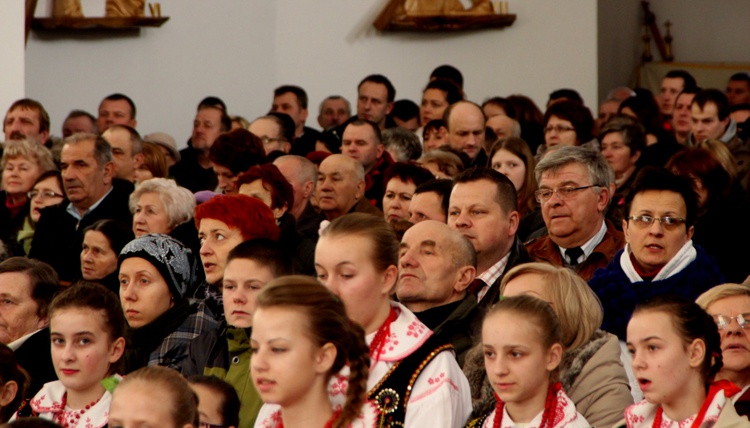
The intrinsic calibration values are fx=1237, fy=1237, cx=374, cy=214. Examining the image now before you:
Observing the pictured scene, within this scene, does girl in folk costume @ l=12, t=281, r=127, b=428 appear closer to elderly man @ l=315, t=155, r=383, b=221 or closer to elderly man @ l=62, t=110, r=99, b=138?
elderly man @ l=315, t=155, r=383, b=221

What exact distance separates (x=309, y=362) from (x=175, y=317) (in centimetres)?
170

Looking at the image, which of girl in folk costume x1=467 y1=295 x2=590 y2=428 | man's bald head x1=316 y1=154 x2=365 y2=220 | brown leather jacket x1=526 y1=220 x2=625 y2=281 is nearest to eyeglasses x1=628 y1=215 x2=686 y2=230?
brown leather jacket x1=526 y1=220 x2=625 y2=281

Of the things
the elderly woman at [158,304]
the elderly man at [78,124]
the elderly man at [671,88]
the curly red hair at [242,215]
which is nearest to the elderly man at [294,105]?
the elderly man at [78,124]

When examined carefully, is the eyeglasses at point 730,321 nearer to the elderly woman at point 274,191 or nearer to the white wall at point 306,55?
the elderly woman at point 274,191

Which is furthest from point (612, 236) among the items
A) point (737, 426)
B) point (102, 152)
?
point (102, 152)

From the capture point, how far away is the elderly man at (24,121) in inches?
306

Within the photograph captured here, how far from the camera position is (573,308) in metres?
3.60

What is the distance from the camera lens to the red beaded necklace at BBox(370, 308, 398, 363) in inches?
131

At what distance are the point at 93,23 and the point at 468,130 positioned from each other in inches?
159

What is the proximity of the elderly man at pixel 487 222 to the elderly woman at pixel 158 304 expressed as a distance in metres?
1.02

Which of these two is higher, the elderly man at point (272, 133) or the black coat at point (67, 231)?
the elderly man at point (272, 133)

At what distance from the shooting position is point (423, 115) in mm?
8836

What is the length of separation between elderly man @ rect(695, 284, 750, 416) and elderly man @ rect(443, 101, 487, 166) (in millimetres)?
3608

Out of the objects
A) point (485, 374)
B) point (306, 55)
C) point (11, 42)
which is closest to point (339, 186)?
point (11, 42)
